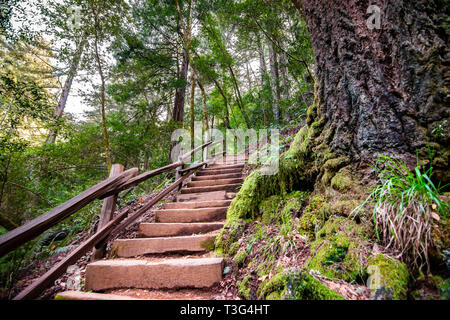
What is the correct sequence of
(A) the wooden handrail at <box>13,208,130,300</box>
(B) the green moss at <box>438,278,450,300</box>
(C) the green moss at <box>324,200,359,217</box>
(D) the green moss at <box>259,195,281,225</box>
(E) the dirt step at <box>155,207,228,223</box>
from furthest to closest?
(E) the dirt step at <box>155,207,228,223</box> < (D) the green moss at <box>259,195,281,225</box> < (C) the green moss at <box>324,200,359,217</box> < (A) the wooden handrail at <box>13,208,130,300</box> < (B) the green moss at <box>438,278,450,300</box>

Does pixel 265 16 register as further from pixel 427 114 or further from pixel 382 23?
pixel 427 114

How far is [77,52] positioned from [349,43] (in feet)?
30.6

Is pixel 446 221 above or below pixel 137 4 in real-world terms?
below

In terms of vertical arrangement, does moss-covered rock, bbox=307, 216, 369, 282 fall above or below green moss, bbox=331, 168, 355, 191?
below

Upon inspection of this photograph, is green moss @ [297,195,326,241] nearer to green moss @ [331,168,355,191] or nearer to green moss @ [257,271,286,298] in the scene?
green moss @ [331,168,355,191]

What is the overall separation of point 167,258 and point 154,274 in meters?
0.44

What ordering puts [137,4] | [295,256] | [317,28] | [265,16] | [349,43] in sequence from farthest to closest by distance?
[137,4] → [265,16] → [317,28] → [349,43] → [295,256]

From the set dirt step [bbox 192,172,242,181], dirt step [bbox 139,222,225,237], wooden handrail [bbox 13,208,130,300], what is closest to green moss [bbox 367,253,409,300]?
dirt step [bbox 139,222,225,237]

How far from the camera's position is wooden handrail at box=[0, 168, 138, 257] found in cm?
123

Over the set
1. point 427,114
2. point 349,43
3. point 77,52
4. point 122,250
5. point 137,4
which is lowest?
point 122,250

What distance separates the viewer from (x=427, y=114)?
1.54m

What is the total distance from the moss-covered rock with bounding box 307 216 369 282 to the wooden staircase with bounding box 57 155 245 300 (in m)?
1.00

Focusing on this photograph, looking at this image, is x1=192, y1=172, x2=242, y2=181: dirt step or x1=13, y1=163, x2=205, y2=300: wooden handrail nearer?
x1=13, y1=163, x2=205, y2=300: wooden handrail

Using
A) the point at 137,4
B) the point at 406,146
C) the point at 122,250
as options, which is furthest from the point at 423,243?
the point at 137,4
